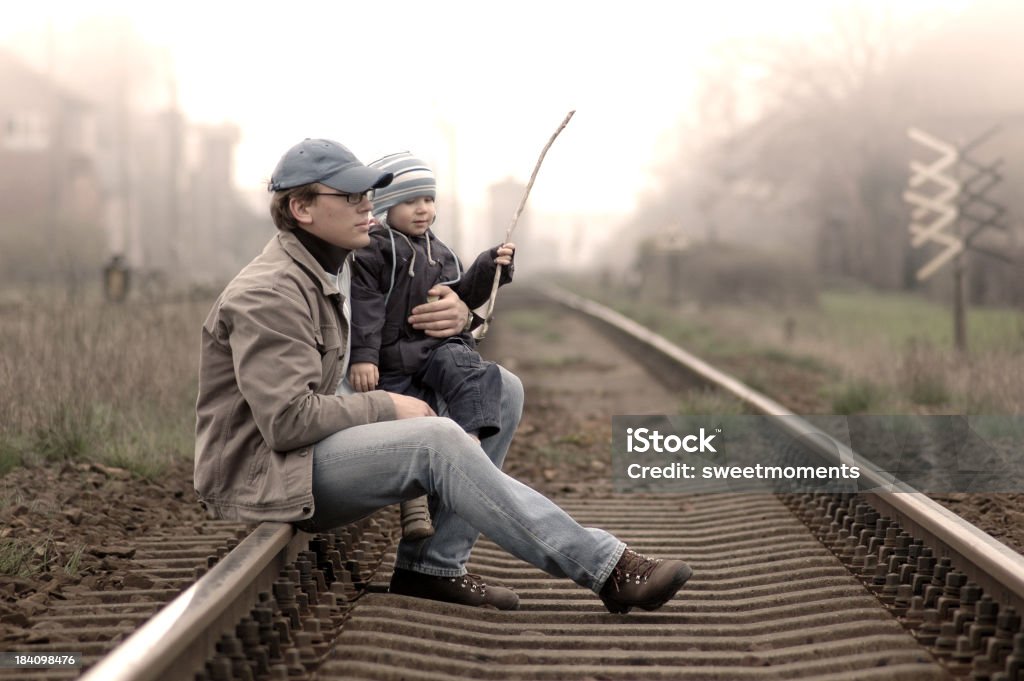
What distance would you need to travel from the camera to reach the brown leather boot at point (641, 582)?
385 centimetres

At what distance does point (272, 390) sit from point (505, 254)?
3.58 ft

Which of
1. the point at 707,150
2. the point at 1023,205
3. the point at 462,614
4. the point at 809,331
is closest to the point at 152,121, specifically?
the point at 707,150

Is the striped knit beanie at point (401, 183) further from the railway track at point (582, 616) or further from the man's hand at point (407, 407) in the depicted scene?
the railway track at point (582, 616)

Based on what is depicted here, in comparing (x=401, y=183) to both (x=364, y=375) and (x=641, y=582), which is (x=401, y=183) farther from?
(x=641, y=582)

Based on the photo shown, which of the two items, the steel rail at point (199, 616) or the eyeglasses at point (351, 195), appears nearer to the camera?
the steel rail at point (199, 616)

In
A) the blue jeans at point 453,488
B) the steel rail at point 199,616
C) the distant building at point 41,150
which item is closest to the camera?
the steel rail at point 199,616

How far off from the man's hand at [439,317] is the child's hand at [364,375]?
238 millimetres

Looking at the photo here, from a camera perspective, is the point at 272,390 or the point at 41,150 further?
the point at 41,150

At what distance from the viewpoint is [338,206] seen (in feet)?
12.8

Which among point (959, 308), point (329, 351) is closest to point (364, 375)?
point (329, 351)

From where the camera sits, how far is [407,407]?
12.9 ft

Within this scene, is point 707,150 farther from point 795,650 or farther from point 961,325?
point 795,650
